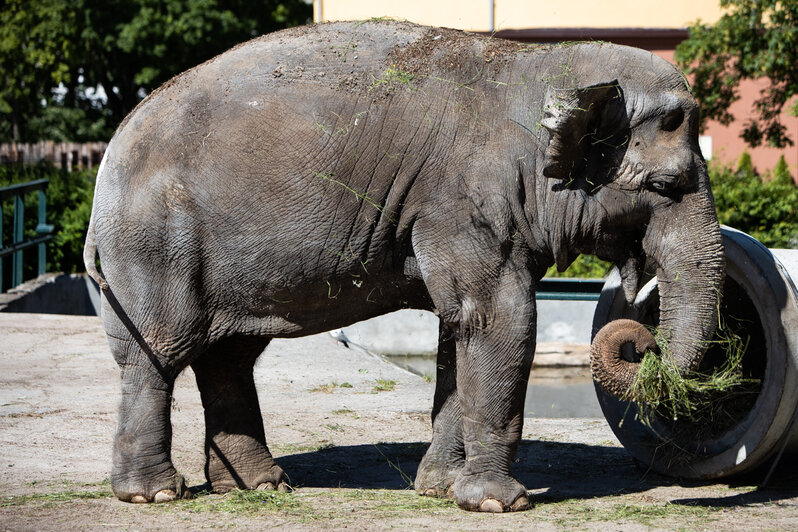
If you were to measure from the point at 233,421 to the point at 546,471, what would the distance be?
2083 millimetres

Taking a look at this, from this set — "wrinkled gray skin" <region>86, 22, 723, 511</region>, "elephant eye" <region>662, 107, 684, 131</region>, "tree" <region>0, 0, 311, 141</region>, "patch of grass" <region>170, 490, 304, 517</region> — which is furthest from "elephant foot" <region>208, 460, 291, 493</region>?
"tree" <region>0, 0, 311, 141</region>

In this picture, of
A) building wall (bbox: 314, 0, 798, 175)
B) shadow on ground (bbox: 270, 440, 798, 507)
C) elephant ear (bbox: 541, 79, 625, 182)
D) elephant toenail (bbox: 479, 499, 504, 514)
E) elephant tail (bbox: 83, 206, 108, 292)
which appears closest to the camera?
elephant ear (bbox: 541, 79, 625, 182)

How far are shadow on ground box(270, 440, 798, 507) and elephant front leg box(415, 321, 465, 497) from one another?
1.27ft

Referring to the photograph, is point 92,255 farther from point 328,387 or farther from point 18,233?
point 18,233

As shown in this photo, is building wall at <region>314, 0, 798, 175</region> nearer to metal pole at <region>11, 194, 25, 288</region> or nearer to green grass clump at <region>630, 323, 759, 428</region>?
metal pole at <region>11, 194, 25, 288</region>

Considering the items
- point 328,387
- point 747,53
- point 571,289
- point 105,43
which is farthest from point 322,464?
point 105,43

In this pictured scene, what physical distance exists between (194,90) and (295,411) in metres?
3.59

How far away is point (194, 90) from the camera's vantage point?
19.9ft

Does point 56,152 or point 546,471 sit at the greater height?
point 546,471

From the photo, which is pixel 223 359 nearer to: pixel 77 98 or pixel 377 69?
pixel 377 69

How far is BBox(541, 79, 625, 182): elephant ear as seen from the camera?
18.3 ft

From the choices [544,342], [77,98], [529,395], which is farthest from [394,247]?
[77,98]

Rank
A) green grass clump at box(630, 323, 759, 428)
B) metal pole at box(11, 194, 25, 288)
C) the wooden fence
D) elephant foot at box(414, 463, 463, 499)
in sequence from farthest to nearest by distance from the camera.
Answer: the wooden fence, metal pole at box(11, 194, 25, 288), elephant foot at box(414, 463, 463, 499), green grass clump at box(630, 323, 759, 428)

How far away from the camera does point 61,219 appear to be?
51.5ft
